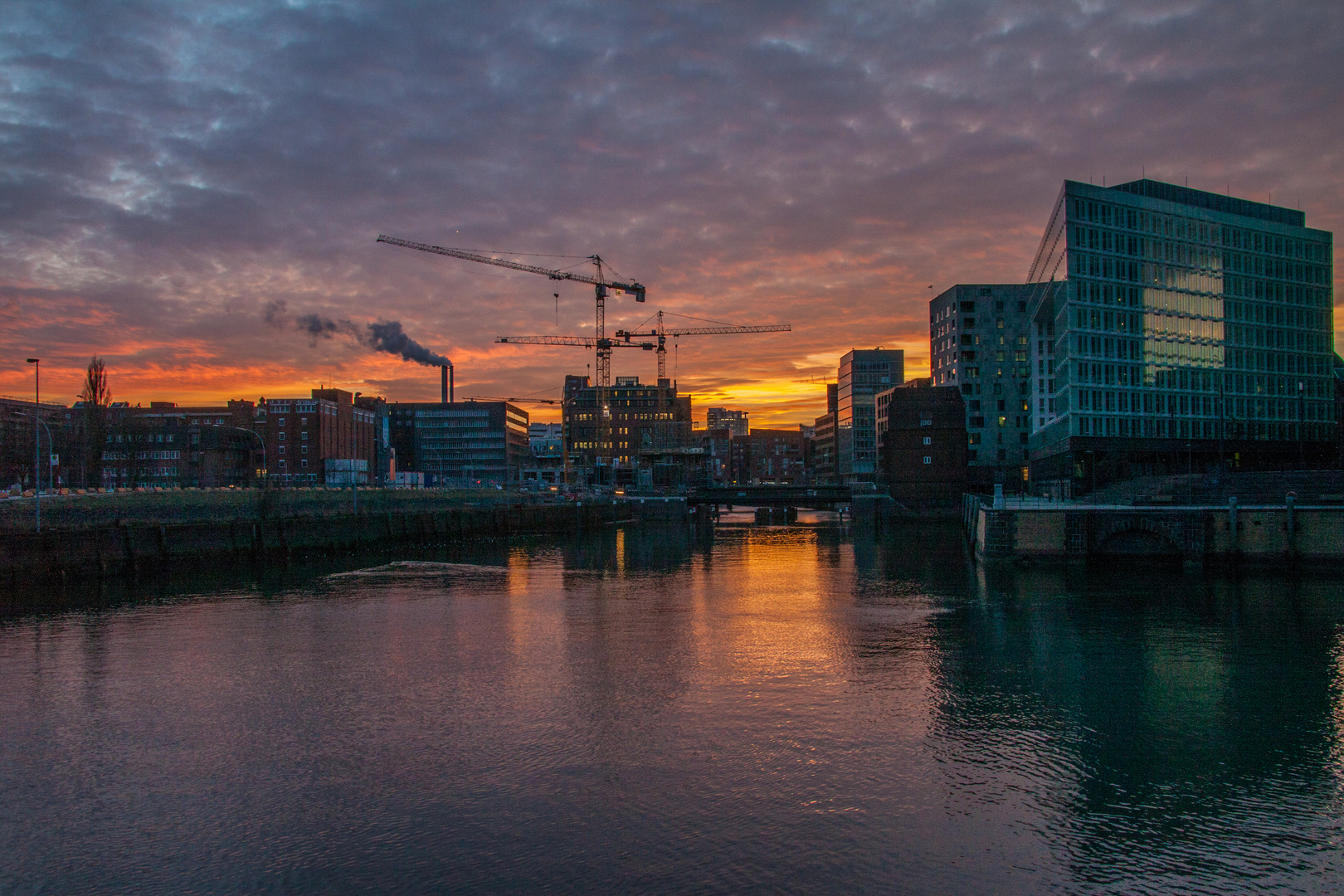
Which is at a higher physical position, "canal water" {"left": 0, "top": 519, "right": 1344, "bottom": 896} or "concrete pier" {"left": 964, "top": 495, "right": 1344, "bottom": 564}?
"concrete pier" {"left": 964, "top": 495, "right": 1344, "bottom": 564}

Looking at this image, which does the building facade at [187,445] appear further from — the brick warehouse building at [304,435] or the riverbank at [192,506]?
the riverbank at [192,506]

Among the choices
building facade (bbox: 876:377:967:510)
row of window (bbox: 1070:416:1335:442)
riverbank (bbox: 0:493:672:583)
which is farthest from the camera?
building facade (bbox: 876:377:967:510)

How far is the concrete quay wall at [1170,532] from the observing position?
153 ft

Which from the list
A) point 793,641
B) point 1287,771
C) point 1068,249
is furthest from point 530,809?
point 1068,249

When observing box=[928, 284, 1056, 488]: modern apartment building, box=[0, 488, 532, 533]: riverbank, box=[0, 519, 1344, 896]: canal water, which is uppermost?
box=[928, 284, 1056, 488]: modern apartment building

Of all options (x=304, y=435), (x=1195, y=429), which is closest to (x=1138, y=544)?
(x=1195, y=429)

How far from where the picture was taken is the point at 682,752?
57.6ft

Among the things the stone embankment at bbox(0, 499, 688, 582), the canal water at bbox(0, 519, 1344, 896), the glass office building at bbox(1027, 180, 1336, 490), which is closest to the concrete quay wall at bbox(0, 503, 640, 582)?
the stone embankment at bbox(0, 499, 688, 582)

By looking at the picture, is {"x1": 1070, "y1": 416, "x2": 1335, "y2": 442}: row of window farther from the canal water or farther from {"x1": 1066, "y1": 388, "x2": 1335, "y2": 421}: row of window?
the canal water

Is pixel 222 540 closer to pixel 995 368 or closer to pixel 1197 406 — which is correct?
pixel 1197 406

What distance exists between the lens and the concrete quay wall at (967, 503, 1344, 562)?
46688 mm

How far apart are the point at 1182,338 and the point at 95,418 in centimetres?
11737

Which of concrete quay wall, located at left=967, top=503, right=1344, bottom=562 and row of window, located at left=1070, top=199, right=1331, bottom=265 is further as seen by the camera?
row of window, located at left=1070, top=199, right=1331, bottom=265

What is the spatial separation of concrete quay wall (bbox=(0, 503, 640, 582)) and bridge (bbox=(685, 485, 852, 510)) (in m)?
33.3
